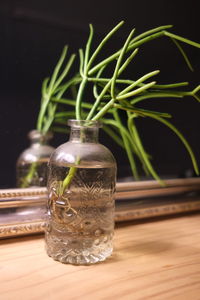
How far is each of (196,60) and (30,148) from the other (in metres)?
0.52

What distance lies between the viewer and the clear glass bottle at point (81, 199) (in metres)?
0.51

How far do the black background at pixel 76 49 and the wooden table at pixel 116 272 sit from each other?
24 centimetres

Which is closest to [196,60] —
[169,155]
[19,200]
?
[169,155]

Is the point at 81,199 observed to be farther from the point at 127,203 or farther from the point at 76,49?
the point at 76,49

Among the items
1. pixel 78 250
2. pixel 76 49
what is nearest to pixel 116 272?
pixel 78 250

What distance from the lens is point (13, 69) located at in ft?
2.56

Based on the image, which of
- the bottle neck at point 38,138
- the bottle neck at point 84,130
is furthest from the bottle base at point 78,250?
the bottle neck at point 38,138

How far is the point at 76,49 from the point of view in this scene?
87cm

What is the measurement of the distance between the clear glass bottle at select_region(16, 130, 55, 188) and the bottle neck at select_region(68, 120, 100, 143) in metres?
0.21

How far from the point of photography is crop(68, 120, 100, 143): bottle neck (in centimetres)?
53

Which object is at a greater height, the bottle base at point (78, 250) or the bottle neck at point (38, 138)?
the bottle neck at point (38, 138)

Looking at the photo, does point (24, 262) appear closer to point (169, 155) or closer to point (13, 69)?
point (13, 69)

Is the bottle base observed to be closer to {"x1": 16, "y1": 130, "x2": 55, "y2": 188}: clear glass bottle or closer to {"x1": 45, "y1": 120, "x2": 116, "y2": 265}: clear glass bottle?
{"x1": 45, "y1": 120, "x2": 116, "y2": 265}: clear glass bottle

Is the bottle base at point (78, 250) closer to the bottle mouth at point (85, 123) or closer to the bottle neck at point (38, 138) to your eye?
the bottle mouth at point (85, 123)
